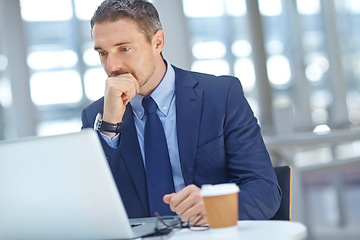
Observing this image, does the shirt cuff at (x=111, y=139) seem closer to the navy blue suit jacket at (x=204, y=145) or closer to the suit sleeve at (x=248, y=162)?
the navy blue suit jacket at (x=204, y=145)

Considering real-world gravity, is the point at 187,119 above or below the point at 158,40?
below

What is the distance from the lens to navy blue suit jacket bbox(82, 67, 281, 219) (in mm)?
1524

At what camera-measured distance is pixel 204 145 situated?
5.13 ft

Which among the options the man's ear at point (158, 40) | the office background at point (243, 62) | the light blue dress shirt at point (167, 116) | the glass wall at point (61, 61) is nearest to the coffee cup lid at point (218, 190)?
the light blue dress shirt at point (167, 116)

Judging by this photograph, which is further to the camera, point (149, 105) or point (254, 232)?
point (149, 105)

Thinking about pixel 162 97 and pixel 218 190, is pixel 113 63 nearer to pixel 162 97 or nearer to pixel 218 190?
pixel 162 97

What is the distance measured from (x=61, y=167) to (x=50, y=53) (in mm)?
4481

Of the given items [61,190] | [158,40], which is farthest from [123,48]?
[61,190]

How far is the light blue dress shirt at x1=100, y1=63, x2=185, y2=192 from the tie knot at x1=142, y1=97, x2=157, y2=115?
1 centimetres

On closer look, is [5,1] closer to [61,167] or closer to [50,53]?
[50,53]

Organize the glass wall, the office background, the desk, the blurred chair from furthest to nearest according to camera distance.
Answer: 1. the glass wall
2. the office background
3. the blurred chair
4. the desk

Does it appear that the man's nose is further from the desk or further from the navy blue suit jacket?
the desk

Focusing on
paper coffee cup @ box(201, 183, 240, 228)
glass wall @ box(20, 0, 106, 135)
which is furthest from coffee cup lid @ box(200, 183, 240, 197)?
glass wall @ box(20, 0, 106, 135)

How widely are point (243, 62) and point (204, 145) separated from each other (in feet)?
15.5
